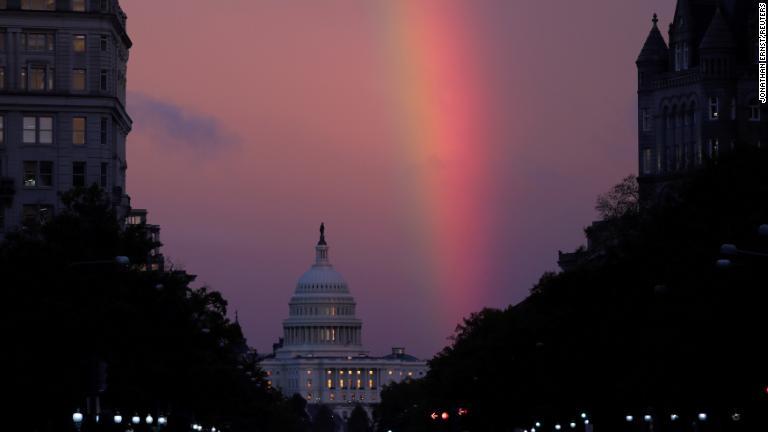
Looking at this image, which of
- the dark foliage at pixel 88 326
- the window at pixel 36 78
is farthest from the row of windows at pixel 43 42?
the dark foliage at pixel 88 326

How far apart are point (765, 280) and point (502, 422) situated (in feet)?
376

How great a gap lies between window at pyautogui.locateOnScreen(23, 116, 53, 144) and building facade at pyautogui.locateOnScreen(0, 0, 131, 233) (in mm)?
61

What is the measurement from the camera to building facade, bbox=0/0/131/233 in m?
145

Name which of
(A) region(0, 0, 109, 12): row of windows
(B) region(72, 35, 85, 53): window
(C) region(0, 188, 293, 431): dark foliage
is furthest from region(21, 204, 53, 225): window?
(C) region(0, 188, 293, 431): dark foliage

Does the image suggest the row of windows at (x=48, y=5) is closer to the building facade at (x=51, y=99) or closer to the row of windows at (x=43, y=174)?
the building facade at (x=51, y=99)

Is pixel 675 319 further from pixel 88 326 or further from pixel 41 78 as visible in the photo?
pixel 41 78

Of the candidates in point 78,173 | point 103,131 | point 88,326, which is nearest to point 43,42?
point 103,131

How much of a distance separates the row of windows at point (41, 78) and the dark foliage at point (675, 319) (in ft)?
108

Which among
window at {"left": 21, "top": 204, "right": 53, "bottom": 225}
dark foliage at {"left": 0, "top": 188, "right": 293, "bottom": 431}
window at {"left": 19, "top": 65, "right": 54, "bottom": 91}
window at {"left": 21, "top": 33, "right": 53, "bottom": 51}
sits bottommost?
dark foliage at {"left": 0, "top": 188, "right": 293, "bottom": 431}

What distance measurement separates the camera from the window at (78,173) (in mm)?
147250

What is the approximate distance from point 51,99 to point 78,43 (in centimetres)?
384

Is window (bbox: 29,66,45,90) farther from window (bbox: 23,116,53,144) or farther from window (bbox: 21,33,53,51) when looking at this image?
window (bbox: 23,116,53,144)

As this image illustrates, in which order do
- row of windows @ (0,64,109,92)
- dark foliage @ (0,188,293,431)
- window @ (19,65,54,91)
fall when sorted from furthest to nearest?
window @ (19,65,54,91)
row of windows @ (0,64,109,92)
dark foliage @ (0,188,293,431)

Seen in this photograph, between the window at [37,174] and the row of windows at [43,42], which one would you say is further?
the window at [37,174]
